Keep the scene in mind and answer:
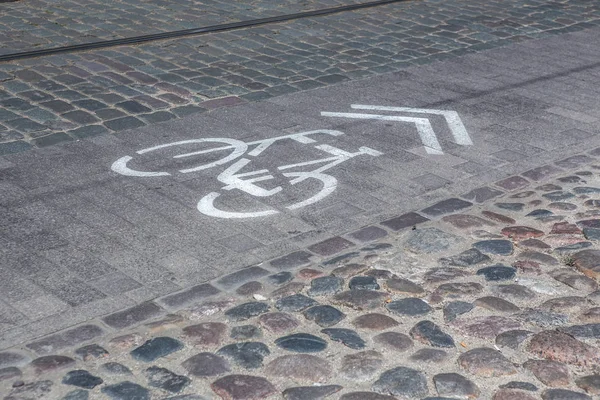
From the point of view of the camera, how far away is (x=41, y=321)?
4863mm

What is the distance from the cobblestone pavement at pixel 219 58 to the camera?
27.3 feet

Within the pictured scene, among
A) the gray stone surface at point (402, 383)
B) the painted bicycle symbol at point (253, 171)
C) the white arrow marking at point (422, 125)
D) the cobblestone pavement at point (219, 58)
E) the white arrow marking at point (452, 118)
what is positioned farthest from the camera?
the cobblestone pavement at point (219, 58)

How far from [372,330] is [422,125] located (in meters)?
3.76

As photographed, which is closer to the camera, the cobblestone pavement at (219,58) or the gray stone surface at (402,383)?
the gray stone surface at (402,383)

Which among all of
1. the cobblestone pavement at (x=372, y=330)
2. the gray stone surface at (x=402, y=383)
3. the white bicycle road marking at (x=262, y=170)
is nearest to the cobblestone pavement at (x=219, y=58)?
the white bicycle road marking at (x=262, y=170)

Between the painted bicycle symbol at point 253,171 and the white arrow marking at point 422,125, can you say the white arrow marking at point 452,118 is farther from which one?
the painted bicycle symbol at point 253,171

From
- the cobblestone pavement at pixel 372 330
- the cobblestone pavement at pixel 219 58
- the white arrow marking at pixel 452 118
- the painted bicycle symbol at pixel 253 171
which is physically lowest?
the cobblestone pavement at pixel 372 330

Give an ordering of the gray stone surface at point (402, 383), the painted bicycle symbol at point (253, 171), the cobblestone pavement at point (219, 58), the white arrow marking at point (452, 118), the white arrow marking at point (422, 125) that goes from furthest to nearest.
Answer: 1. the cobblestone pavement at point (219, 58)
2. the white arrow marking at point (452, 118)
3. the white arrow marking at point (422, 125)
4. the painted bicycle symbol at point (253, 171)
5. the gray stone surface at point (402, 383)

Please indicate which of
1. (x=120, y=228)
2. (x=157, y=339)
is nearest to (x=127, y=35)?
(x=120, y=228)

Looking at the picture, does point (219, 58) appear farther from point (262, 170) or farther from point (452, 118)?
point (262, 170)

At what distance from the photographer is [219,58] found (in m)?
10.2

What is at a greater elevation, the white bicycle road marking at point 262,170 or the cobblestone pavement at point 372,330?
the white bicycle road marking at point 262,170

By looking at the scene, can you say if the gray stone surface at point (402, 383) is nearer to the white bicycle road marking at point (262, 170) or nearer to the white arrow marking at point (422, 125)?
the white bicycle road marking at point (262, 170)

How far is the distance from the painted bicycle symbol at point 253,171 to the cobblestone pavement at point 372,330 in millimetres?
773
